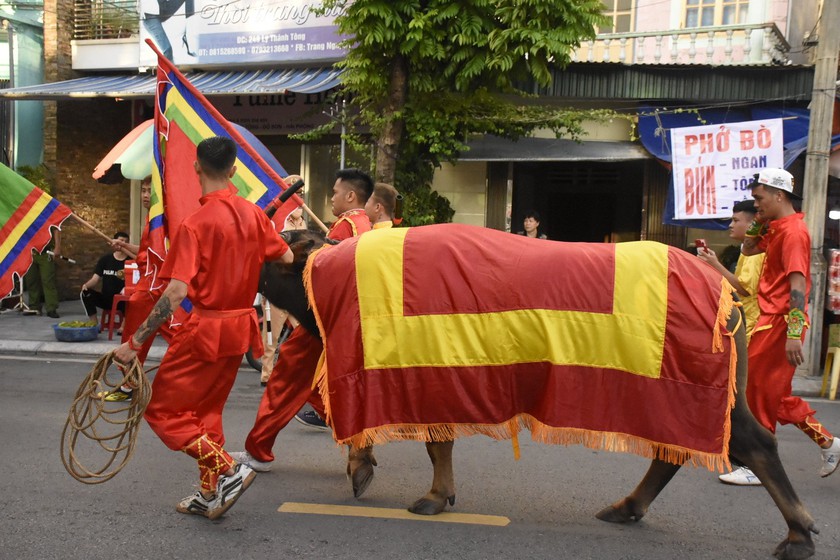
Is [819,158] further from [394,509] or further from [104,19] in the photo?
[104,19]

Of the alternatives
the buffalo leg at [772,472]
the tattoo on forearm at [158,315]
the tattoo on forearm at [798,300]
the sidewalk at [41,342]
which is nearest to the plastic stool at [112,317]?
the sidewalk at [41,342]

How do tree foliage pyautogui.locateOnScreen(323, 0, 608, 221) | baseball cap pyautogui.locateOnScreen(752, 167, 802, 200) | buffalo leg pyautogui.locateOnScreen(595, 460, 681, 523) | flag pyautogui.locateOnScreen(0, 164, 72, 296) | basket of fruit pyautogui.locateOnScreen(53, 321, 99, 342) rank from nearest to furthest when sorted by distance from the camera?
1. buffalo leg pyautogui.locateOnScreen(595, 460, 681, 523)
2. baseball cap pyautogui.locateOnScreen(752, 167, 802, 200)
3. flag pyautogui.locateOnScreen(0, 164, 72, 296)
4. tree foliage pyautogui.locateOnScreen(323, 0, 608, 221)
5. basket of fruit pyautogui.locateOnScreen(53, 321, 99, 342)

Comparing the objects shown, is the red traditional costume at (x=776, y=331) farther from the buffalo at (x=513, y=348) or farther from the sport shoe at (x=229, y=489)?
the sport shoe at (x=229, y=489)

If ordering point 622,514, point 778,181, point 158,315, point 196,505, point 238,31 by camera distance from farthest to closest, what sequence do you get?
point 238,31 → point 778,181 → point 622,514 → point 196,505 → point 158,315

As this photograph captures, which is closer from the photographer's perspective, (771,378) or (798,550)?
(798,550)

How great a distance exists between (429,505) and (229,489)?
41.7 inches

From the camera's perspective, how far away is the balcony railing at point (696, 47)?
1147 centimetres

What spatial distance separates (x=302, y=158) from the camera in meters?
14.1

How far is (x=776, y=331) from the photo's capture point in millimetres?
4980

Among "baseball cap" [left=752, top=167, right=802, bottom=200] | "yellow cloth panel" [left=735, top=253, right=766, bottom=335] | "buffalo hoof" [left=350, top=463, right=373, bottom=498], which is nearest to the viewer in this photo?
"buffalo hoof" [left=350, top=463, right=373, bottom=498]

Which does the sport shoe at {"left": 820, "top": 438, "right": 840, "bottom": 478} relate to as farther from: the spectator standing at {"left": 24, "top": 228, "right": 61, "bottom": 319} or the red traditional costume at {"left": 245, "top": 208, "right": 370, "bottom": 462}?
the spectator standing at {"left": 24, "top": 228, "right": 61, "bottom": 319}

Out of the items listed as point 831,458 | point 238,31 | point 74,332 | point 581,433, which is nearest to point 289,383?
point 581,433

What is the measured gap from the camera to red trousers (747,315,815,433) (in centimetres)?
483

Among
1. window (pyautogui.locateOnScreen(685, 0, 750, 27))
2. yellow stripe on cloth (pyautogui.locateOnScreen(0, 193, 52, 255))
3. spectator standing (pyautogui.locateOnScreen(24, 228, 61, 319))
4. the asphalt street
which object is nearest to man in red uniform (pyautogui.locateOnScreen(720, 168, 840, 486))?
the asphalt street
